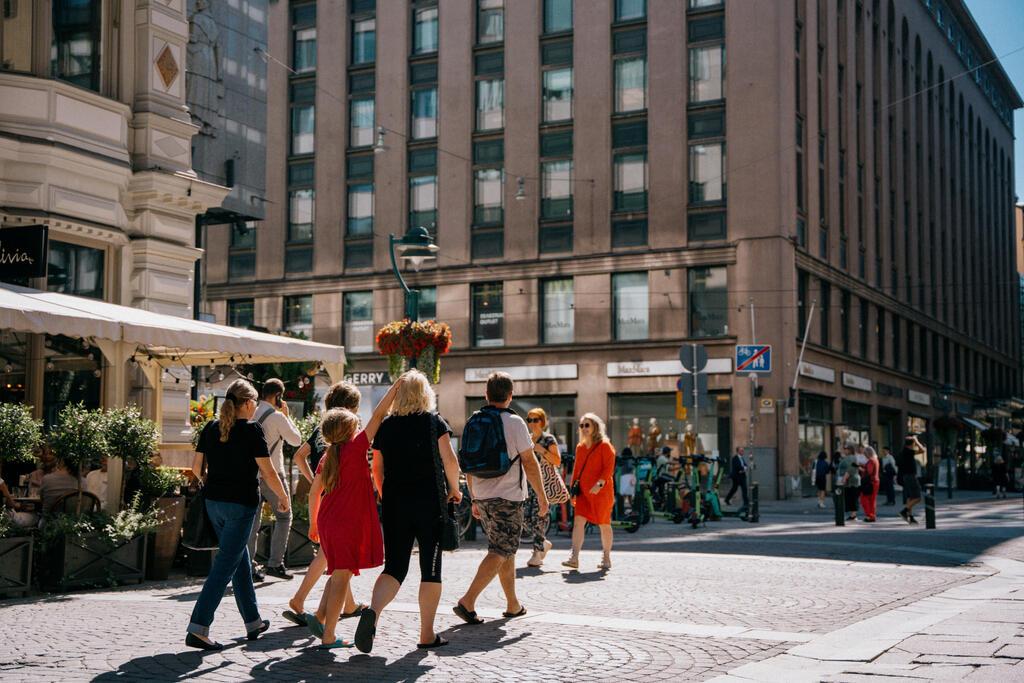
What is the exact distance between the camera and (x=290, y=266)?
41.9 metres

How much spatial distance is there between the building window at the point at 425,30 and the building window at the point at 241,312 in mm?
10891

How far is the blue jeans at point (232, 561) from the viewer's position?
7410 mm

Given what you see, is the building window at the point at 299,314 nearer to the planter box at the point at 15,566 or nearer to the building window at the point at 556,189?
the building window at the point at 556,189

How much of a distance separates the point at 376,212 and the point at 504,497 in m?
32.7

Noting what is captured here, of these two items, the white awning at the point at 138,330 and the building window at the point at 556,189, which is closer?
the white awning at the point at 138,330

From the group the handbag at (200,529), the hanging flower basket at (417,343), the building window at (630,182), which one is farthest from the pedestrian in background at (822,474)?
the handbag at (200,529)

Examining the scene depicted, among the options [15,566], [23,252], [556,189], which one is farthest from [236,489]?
[556,189]

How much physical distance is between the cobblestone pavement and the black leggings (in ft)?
1.80

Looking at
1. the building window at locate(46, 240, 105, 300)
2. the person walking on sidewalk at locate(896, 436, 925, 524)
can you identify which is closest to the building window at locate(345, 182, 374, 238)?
the person walking on sidewalk at locate(896, 436, 925, 524)

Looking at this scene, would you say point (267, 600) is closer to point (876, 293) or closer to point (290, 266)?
point (290, 266)

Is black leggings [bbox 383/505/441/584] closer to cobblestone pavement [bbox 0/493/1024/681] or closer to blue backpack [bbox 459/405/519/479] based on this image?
cobblestone pavement [bbox 0/493/1024/681]

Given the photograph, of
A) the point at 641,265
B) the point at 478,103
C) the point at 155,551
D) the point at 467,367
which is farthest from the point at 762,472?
the point at 155,551

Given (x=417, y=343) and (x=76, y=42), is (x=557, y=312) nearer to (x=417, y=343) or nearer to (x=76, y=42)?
(x=417, y=343)

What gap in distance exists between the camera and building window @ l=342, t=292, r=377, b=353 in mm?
40469
